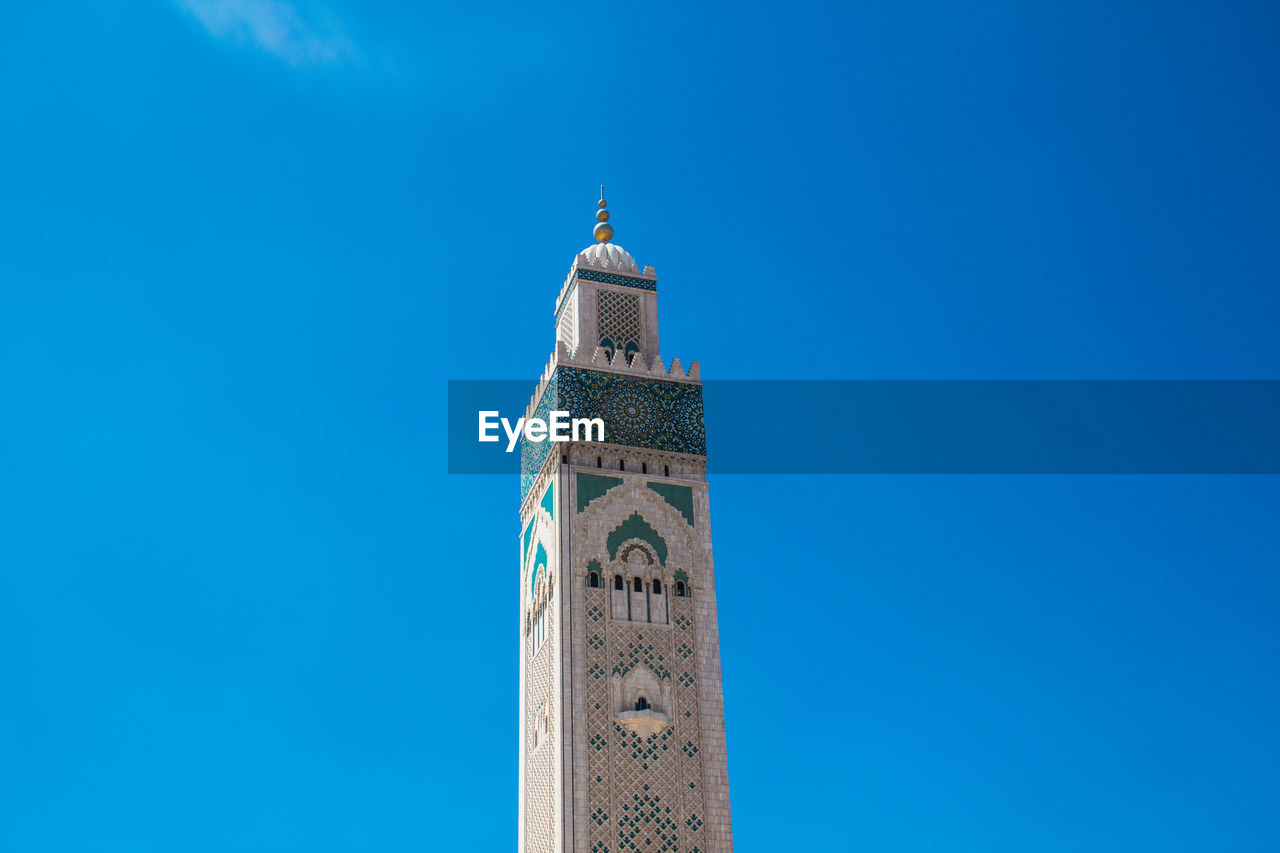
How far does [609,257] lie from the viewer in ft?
72.3

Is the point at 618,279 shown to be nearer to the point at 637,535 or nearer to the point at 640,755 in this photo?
the point at 637,535

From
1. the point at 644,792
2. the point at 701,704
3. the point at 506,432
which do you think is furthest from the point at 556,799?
the point at 506,432

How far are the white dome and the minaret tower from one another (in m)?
0.05

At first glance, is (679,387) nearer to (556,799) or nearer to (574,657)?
(574,657)

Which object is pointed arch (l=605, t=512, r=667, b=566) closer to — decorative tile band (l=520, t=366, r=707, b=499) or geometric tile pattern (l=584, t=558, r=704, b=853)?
geometric tile pattern (l=584, t=558, r=704, b=853)

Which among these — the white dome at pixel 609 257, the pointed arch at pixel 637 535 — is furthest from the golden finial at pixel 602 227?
the pointed arch at pixel 637 535

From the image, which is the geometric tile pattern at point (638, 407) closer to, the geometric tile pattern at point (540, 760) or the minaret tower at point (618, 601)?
the minaret tower at point (618, 601)

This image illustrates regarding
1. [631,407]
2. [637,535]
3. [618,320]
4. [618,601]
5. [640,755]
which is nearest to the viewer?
[640,755]

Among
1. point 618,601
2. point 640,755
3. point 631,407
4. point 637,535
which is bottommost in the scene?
point 640,755

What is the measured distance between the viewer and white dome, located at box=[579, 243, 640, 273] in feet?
71.6

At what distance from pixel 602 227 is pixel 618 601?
6.39 m

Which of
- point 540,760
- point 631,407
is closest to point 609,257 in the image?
point 631,407

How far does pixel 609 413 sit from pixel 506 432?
1.98 m

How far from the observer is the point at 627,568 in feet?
63.7
